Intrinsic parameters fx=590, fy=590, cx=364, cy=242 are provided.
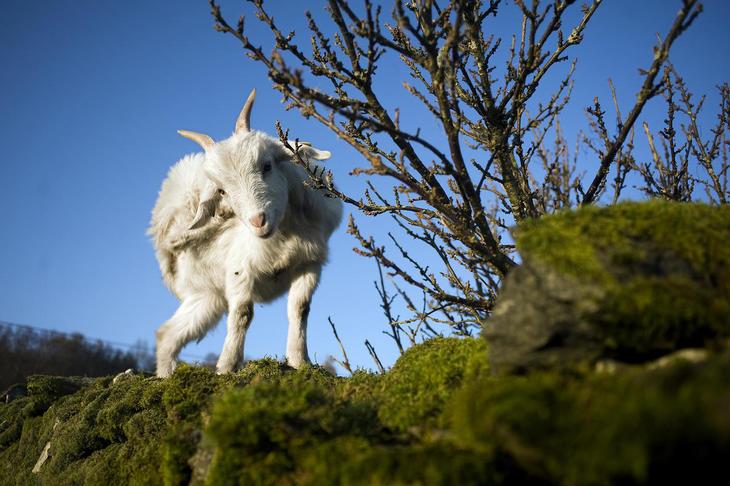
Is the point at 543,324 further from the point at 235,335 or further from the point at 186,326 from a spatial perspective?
the point at 186,326

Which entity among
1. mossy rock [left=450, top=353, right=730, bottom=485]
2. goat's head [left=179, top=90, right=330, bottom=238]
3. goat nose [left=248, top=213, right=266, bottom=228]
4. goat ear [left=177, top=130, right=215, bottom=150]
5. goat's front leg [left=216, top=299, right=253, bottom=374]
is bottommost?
mossy rock [left=450, top=353, right=730, bottom=485]

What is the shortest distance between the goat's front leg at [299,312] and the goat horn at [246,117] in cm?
155

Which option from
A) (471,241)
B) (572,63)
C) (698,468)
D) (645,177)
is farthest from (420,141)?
(645,177)

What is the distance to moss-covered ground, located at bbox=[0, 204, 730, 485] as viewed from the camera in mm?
1477

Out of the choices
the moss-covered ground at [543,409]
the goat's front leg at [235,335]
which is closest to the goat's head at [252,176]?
the goat's front leg at [235,335]

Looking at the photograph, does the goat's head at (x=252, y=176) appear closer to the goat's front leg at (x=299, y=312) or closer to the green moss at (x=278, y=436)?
the goat's front leg at (x=299, y=312)

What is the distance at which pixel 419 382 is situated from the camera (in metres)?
2.86

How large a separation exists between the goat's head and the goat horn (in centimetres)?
10

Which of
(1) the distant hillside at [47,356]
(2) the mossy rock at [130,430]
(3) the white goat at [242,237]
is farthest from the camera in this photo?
(1) the distant hillside at [47,356]

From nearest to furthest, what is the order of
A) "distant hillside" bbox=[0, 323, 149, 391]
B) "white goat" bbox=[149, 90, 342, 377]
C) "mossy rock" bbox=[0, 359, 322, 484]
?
"mossy rock" bbox=[0, 359, 322, 484] → "white goat" bbox=[149, 90, 342, 377] → "distant hillside" bbox=[0, 323, 149, 391]

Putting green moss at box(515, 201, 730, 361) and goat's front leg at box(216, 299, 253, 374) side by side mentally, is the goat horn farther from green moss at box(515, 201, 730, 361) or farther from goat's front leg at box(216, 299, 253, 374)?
green moss at box(515, 201, 730, 361)

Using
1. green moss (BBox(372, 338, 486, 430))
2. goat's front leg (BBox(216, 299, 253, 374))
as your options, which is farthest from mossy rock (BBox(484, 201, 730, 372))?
goat's front leg (BBox(216, 299, 253, 374))

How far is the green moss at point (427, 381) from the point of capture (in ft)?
8.48

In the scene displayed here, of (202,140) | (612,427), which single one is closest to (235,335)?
(202,140)
